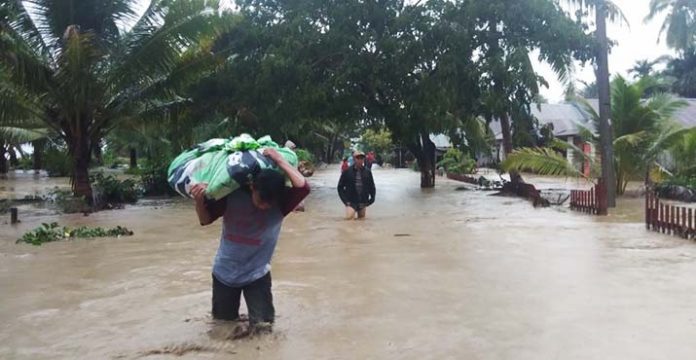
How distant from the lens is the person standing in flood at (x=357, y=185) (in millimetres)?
13248

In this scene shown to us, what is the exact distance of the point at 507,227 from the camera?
12.4 m

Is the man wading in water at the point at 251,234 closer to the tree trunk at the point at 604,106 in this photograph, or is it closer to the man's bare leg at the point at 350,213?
the man's bare leg at the point at 350,213

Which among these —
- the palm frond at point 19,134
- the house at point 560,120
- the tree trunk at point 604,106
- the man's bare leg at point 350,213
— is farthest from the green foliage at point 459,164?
the man's bare leg at point 350,213

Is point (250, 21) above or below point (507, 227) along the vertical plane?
above

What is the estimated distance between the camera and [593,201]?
573 inches

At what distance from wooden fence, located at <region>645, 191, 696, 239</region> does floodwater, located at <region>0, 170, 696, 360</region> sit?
9.9 inches

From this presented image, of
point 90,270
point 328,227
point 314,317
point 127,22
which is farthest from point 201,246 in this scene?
point 127,22

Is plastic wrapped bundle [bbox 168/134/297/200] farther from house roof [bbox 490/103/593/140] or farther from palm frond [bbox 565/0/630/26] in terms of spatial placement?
house roof [bbox 490/103/593/140]

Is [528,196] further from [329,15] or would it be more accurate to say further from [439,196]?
[329,15]

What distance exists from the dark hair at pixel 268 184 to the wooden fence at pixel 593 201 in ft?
36.2

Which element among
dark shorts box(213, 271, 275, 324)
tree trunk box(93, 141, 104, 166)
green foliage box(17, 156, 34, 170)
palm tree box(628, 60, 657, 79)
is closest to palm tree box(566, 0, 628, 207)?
dark shorts box(213, 271, 275, 324)

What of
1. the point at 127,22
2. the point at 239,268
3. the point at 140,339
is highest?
the point at 127,22

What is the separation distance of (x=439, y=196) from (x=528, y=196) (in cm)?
292

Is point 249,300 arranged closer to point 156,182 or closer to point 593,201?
point 593,201
